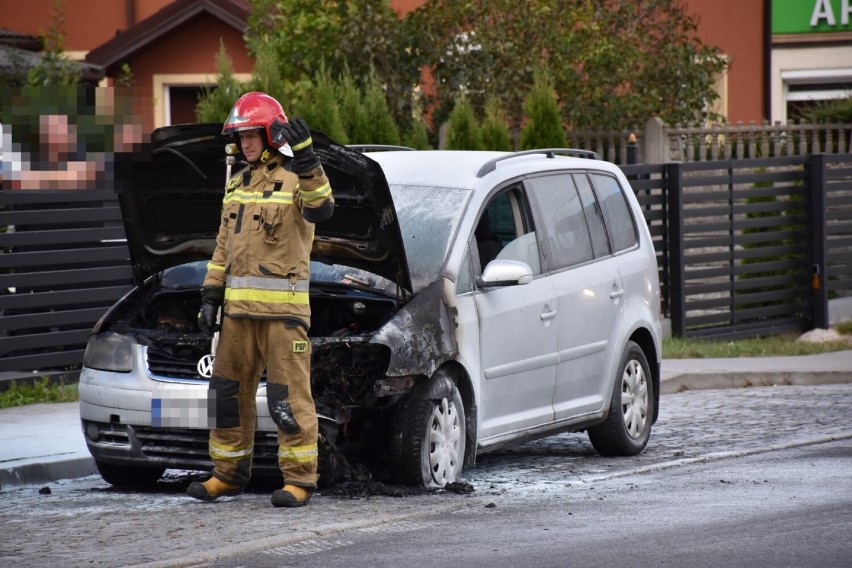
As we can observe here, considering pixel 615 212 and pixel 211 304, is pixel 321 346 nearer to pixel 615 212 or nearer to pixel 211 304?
pixel 211 304

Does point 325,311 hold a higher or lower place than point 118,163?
lower

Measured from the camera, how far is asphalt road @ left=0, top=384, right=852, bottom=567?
683 centimetres

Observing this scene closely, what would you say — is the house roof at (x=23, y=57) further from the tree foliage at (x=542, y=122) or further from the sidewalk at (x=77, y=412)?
the sidewalk at (x=77, y=412)

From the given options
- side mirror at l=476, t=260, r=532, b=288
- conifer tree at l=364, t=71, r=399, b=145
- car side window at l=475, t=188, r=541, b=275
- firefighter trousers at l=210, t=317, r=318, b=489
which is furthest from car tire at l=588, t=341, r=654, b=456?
conifer tree at l=364, t=71, r=399, b=145

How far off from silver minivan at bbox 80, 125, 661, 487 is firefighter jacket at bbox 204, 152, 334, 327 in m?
0.34

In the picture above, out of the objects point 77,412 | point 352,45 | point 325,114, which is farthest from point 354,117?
point 77,412

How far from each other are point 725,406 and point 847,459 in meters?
3.16

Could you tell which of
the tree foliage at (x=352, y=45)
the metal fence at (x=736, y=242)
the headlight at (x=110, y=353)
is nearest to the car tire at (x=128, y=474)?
the headlight at (x=110, y=353)

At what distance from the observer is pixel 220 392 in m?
7.94

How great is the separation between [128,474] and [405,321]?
1.80 metres

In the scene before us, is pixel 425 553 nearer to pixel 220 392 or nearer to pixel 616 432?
pixel 220 392

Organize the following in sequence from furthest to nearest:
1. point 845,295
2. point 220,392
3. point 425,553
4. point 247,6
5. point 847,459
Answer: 1. point 247,6
2. point 845,295
3. point 847,459
4. point 220,392
5. point 425,553

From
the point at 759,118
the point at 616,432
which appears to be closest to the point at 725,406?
the point at 616,432

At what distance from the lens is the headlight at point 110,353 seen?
844cm
